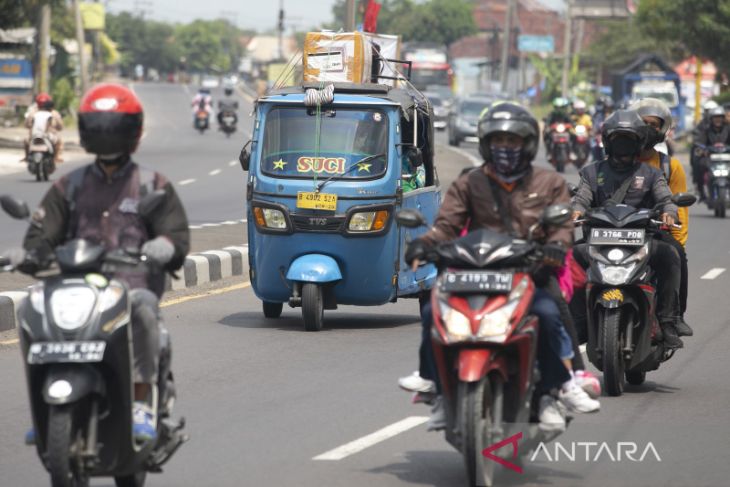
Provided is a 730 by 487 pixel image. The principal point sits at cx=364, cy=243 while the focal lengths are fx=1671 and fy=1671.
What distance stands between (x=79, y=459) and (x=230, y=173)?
3049cm

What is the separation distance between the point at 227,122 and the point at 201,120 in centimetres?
403

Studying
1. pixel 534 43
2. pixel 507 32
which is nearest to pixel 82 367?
pixel 507 32

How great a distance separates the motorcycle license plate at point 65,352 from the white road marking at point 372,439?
2.05m

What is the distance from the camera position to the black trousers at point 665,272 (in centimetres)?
962

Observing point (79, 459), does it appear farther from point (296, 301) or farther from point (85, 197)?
point (296, 301)

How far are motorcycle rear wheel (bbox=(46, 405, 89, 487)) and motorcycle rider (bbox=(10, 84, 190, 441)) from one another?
482mm

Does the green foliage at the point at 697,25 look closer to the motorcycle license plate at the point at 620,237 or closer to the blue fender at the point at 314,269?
the blue fender at the point at 314,269

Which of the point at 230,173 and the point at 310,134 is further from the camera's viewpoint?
the point at 230,173

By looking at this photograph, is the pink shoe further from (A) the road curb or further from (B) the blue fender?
(A) the road curb

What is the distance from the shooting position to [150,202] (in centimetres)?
→ 627

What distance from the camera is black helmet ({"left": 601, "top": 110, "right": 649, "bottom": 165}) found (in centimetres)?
958

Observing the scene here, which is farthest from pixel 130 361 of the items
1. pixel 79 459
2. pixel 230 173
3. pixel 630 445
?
pixel 230 173

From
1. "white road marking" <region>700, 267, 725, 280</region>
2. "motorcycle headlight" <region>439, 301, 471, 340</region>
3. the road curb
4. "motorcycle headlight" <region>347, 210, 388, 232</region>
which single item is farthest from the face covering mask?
"white road marking" <region>700, 267, 725, 280</region>

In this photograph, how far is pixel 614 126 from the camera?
9.58 meters
